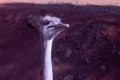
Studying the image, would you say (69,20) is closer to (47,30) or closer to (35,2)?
(35,2)

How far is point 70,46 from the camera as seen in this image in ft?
19.2

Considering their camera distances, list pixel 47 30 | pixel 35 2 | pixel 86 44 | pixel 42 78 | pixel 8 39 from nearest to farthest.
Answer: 1. pixel 47 30
2. pixel 42 78
3. pixel 86 44
4. pixel 8 39
5. pixel 35 2

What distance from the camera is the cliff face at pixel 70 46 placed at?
554cm

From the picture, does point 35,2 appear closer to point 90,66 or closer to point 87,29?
point 87,29

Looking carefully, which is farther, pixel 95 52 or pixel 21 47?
pixel 21 47

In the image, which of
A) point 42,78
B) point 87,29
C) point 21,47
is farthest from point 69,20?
point 42,78

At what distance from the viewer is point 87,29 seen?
241 inches

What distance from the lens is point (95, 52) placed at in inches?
226

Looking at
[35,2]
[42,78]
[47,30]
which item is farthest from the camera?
[35,2]

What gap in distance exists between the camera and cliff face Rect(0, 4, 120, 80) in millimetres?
5535

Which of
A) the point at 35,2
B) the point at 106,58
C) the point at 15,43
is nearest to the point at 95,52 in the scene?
the point at 106,58

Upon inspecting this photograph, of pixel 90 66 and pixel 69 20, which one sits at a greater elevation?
pixel 69 20

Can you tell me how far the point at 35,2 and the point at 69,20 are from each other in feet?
3.42

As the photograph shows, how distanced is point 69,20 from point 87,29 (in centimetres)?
47
